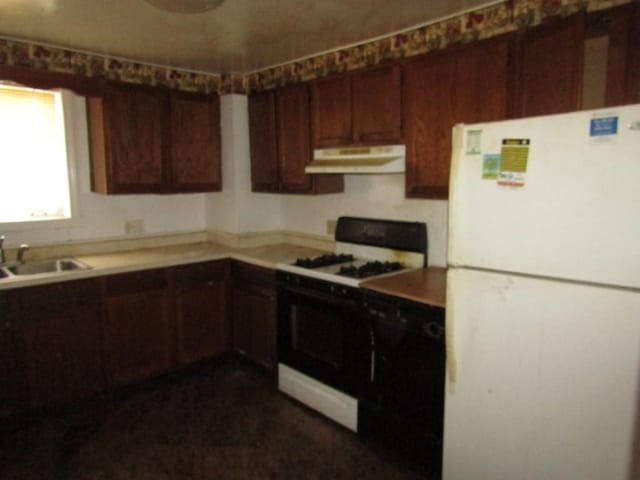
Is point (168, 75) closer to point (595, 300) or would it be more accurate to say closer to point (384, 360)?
point (384, 360)

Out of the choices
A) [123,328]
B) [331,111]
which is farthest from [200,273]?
[331,111]

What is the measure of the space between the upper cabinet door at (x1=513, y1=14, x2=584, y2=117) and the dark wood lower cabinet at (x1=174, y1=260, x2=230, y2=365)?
2.35 metres

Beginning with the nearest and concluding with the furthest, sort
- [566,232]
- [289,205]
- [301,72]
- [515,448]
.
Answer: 1. [566,232]
2. [515,448]
3. [301,72]
4. [289,205]

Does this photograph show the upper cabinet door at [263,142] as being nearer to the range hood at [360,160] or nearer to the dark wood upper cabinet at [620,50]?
the range hood at [360,160]

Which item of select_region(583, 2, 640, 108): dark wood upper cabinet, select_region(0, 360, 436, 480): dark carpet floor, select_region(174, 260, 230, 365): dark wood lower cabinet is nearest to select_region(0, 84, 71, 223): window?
select_region(174, 260, 230, 365): dark wood lower cabinet

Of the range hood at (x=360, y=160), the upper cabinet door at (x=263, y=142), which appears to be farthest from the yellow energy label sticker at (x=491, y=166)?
the upper cabinet door at (x=263, y=142)

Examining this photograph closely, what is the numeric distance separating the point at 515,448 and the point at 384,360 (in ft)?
2.71

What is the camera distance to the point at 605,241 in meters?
1.42

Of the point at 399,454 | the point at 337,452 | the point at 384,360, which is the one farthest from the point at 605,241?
the point at 337,452

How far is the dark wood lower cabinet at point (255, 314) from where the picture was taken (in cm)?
321

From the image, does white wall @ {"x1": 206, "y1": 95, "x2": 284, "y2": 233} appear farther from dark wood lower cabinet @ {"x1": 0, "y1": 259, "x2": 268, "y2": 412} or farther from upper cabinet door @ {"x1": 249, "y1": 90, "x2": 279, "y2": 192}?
dark wood lower cabinet @ {"x1": 0, "y1": 259, "x2": 268, "y2": 412}

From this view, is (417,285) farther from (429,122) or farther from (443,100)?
(443,100)

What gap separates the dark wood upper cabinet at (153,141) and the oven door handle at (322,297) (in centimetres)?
128

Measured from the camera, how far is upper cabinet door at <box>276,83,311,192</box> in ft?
10.7
